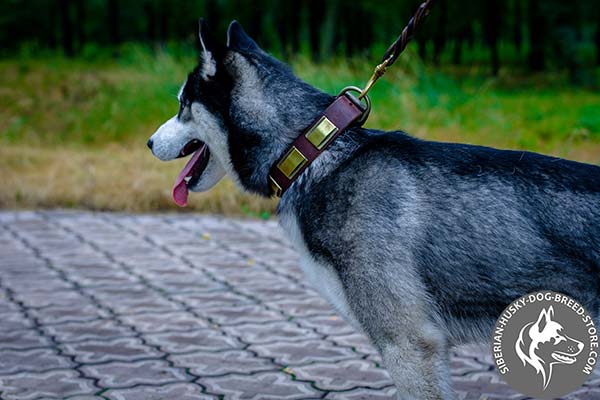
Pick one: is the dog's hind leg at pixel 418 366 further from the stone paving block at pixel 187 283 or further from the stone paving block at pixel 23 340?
the stone paving block at pixel 187 283

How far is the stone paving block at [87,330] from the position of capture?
194 inches

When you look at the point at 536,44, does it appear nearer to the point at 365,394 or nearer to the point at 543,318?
the point at 365,394

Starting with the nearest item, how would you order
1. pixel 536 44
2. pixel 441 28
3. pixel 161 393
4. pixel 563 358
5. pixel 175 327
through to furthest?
pixel 563 358 → pixel 161 393 → pixel 175 327 → pixel 536 44 → pixel 441 28

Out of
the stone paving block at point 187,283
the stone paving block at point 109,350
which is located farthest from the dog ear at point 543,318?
the stone paving block at point 187,283

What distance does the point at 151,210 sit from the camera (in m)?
9.20

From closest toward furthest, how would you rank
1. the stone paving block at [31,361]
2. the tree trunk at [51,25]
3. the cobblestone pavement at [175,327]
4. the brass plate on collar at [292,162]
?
the brass plate on collar at [292,162], the cobblestone pavement at [175,327], the stone paving block at [31,361], the tree trunk at [51,25]

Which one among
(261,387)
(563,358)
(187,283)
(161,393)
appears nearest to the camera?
(563,358)

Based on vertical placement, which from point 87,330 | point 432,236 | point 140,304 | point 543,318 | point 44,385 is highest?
point 432,236

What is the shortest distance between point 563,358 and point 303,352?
6.53 ft

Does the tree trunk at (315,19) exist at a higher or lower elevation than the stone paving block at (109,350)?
higher

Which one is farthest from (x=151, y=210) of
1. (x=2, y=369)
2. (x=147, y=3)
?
(x=147, y=3)

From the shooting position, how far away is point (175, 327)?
16.9 feet

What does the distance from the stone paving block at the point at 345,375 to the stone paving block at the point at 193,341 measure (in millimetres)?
604

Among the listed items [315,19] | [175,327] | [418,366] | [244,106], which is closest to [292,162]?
[244,106]
